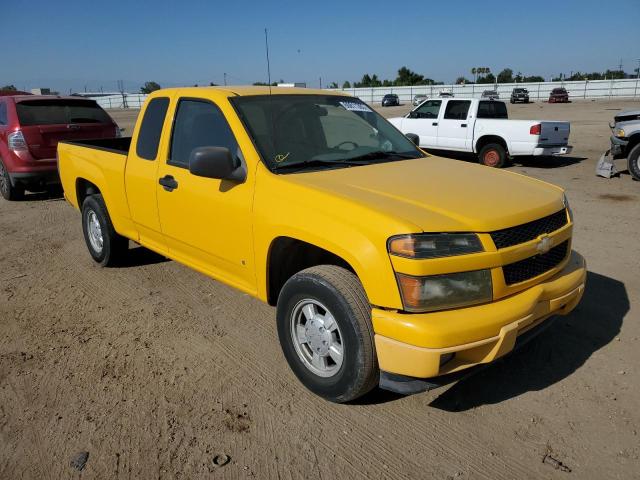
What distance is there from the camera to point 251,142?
3.35 metres

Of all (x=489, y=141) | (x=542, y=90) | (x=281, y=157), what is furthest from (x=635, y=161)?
(x=542, y=90)

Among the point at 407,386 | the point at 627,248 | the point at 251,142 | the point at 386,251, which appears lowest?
the point at 627,248

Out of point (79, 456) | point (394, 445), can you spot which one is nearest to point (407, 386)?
point (394, 445)

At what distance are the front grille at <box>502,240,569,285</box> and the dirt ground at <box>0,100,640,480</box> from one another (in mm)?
792

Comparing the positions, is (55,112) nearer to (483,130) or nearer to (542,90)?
(483,130)

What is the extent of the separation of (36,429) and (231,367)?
1.18 meters

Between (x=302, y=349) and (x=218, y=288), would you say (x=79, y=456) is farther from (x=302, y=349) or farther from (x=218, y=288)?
(x=218, y=288)

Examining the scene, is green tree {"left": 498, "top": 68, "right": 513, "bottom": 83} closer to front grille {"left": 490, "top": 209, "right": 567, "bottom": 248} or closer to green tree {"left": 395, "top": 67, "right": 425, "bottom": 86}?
green tree {"left": 395, "top": 67, "right": 425, "bottom": 86}

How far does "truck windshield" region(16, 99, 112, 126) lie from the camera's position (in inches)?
337

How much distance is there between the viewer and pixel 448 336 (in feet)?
7.86

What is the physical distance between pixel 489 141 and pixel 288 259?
34.1ft

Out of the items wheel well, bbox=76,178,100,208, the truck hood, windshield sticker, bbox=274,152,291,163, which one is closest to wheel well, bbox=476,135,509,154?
the truck hood

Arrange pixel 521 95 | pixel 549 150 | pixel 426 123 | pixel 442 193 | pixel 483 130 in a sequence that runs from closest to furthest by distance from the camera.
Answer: pixel 442 193 < pixel 549 150 < pixel 483 130 < pixel 426 123 < pixel 521 95

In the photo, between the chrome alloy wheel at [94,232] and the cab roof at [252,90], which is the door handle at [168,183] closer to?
the cab roof at [252,90]
